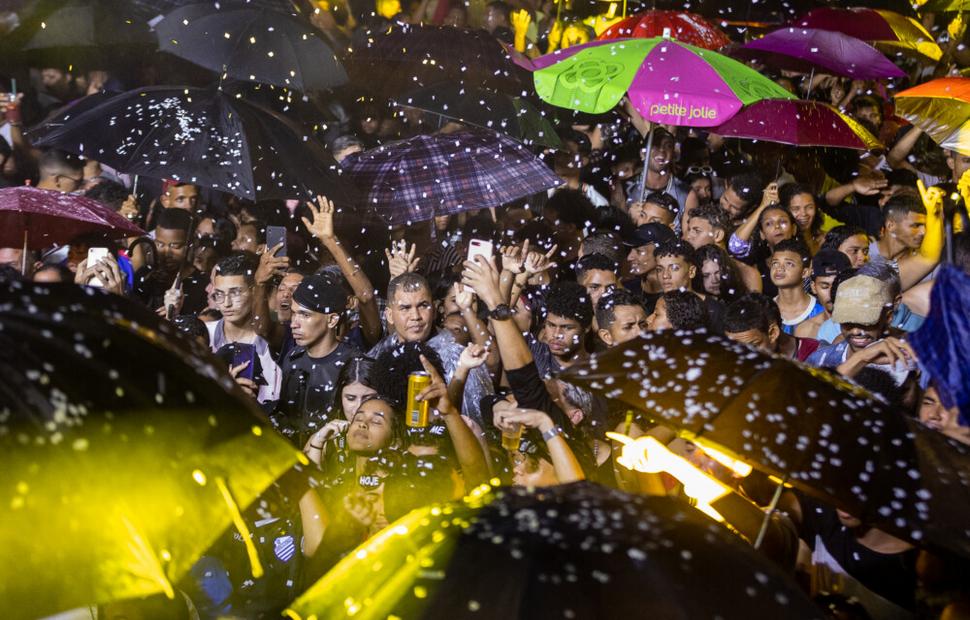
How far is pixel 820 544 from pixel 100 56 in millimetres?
7304

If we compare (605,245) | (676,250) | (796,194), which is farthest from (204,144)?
(796,194)

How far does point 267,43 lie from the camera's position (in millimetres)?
6480

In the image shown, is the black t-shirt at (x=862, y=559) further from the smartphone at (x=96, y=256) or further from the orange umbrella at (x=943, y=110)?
the orange umbrella at (x=943, y=110)

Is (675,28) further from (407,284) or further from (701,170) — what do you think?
(407,284)

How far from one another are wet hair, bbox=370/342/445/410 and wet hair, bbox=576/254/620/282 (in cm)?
127

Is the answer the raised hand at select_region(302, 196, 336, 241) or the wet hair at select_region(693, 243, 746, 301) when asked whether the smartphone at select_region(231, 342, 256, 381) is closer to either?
the raised hand at select_region(302, 196, 336, 241)

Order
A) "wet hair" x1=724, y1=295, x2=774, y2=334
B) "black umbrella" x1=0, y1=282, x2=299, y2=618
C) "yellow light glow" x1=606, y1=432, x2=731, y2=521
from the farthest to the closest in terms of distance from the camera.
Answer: "wet hair" x1=724, y1=295, x2=774, y2=334, "yellow light glow" x1=606, y1=432, x2=731, y2=521, "black umbrella" x1=0, y1=282, x2=299, y2=618

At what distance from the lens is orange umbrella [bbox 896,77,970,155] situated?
21.4ft

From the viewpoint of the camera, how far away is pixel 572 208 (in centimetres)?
767

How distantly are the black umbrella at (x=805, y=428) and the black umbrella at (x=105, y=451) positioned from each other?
3.70 feet

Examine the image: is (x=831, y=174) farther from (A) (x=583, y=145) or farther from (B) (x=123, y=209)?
(B) (x=123, y=209)

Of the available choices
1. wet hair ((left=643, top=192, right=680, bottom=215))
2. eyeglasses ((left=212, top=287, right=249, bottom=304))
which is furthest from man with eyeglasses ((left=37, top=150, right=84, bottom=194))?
wet hair ((left=643, top=192, right=680, bottom=215))

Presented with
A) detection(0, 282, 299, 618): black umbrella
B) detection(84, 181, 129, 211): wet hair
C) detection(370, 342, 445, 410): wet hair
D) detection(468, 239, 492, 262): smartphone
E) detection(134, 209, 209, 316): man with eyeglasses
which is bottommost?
detection(134, 209, 209, 316): man with eyeglasses

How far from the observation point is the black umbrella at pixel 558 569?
202 centimetres
